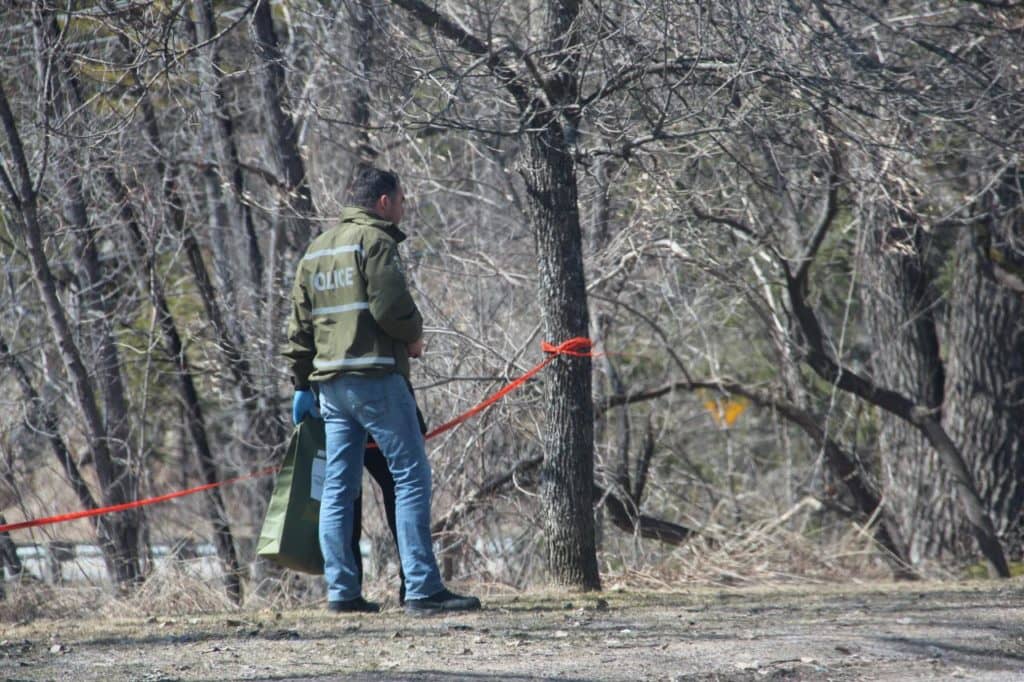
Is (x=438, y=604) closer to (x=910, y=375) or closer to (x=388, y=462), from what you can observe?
(x=388, y=462)

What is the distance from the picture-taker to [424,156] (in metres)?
9.20

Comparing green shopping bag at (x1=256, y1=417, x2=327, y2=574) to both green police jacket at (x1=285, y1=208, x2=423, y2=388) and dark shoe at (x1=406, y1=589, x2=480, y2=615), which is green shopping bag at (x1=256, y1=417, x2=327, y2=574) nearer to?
green police jacket at (x1=285, y1=208, x2=423, y2=388)

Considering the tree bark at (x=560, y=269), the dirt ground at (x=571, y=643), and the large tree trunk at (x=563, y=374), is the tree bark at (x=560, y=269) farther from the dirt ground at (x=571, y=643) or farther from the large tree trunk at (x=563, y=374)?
the dirt ground at (x=571, y=643)

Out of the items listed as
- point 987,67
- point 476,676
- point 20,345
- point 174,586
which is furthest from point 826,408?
point 476,676

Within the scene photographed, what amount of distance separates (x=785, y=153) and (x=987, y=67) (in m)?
1.91

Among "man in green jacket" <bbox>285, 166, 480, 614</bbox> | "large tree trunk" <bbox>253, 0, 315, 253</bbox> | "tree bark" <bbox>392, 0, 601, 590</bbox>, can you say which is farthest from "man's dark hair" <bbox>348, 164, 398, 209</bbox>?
"large tree trunk" <bbox>253, 0, 315, 253</bbox>

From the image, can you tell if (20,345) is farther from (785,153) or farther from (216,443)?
(785,153)

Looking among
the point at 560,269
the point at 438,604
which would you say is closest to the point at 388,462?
the point at 438,604

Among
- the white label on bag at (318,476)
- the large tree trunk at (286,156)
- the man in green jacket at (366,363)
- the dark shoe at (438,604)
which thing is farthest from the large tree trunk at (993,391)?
the white label on bag at (318,476)

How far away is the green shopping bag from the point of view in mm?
5945

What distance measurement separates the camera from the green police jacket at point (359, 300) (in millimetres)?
5449

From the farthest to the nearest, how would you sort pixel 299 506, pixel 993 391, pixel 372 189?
pixel 993 391
pixel 299 506
pixel 372 189

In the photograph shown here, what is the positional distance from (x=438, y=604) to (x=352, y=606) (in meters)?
0.50

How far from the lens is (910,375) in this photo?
1018cm
